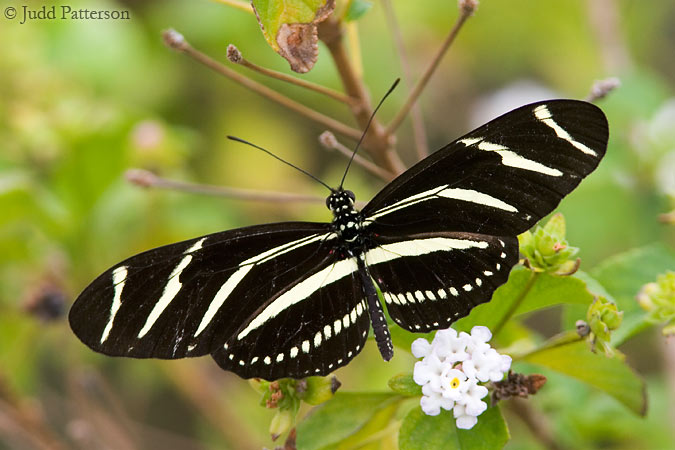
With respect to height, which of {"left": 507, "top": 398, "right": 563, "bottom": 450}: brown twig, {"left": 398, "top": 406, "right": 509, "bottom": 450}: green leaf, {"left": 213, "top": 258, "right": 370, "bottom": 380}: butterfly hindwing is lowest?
{"left": 507, "top": 398, "right": 563, "bottom": 450}: brown twig

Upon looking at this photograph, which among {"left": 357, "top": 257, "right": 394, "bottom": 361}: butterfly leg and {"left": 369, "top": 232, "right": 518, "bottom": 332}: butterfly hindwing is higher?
{"left": 369, "top": 232, "right": 518, "bottom": 332}: butterfly hindwing

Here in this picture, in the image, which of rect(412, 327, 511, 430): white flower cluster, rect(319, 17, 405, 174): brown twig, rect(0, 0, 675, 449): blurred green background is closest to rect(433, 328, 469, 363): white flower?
rect(412, 327, 511, 430): white flower cluster

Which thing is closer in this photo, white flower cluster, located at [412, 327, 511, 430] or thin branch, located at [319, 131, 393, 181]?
white flower cluster, located at [412, 327, 511, 430]

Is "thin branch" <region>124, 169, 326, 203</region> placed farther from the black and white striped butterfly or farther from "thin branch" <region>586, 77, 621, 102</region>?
"thin branch" <region>586, 77, 621, 102</region>

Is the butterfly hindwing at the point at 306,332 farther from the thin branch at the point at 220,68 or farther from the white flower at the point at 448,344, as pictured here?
the thin branch at the point at 220,68

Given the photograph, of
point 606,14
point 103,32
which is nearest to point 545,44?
point 606,14

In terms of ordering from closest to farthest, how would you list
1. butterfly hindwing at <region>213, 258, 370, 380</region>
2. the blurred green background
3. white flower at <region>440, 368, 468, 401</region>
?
white flower at <region>440, 368, 468, 401</region>, butterfly hindwing at <region>213, 258, 370, 380</region>, the blurred green background

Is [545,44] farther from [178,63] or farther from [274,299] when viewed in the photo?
[274,299]
